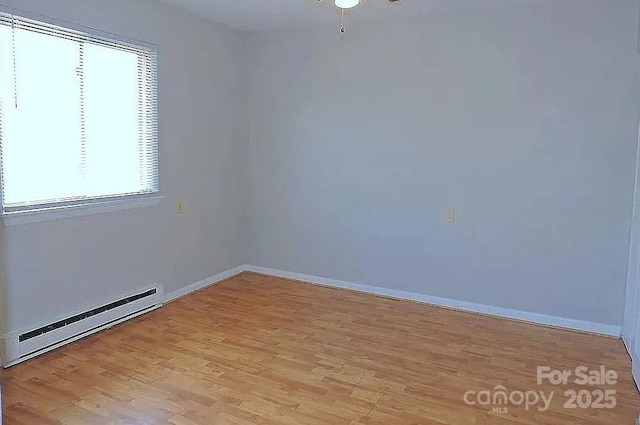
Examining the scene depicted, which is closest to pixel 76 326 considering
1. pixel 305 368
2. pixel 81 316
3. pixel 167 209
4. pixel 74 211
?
pixel 81 316

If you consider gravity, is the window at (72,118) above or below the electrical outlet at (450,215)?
above

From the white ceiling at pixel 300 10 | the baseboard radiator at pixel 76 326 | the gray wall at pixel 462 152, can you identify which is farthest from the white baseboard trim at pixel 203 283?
the white ceiling at pixel 300 10

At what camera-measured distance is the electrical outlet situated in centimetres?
406

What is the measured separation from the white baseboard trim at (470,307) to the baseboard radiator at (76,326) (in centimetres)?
143

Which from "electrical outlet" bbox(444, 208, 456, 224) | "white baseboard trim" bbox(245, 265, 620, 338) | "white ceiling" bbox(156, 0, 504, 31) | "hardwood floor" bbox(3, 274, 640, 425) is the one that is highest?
"white ceiling" bbox(156, 0, 504, 31)

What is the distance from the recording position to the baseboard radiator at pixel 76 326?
2957 millimetres

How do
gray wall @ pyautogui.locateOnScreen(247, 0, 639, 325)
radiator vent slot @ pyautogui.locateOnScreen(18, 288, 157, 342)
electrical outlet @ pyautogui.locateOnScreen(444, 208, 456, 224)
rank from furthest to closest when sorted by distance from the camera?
electrical outlet @ pyautogui.locateOnScreen(444, 208, 456, 224) → gray wall @ pyautogui.locateOnScreen(247, 0, 639, 325) → radiator vent slot @ pyautogui.locateOnScreen(18, 288, 157, 342)

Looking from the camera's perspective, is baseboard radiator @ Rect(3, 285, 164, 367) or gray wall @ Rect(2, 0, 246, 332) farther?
gray wall @ Rect(2, 0, 246, 332)

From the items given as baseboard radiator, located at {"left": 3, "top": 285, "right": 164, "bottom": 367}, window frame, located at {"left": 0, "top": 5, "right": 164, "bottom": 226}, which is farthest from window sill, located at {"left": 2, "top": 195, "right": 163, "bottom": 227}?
baseboard radiator, located at {"left": 3, "top": 285, "right": 164, "bottom": 367}

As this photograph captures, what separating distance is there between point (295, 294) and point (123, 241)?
157 centimetres

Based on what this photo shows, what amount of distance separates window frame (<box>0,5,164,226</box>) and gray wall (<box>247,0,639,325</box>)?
1.27 metres

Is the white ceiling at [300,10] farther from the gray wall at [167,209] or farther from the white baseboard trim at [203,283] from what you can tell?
the white baseboard trim at [203,283]

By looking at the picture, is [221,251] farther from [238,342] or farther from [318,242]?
[238,342]

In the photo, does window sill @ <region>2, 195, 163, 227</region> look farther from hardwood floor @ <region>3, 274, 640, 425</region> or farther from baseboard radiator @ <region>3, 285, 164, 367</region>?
hardwood floor @ <region>3, 274, 640, 425</region>
